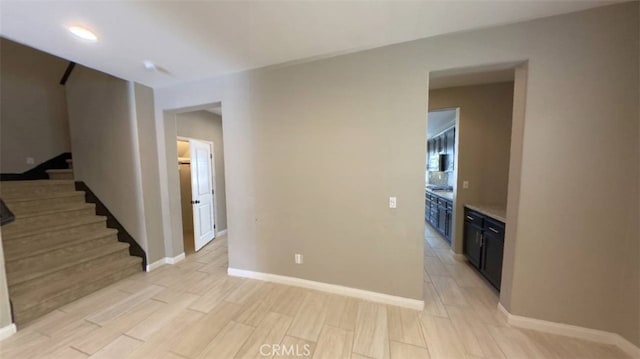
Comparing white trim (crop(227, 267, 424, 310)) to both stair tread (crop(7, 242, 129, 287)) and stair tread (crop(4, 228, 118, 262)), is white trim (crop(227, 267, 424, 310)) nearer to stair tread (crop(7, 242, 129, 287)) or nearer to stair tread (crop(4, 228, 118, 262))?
stair tread (crop(7, 242, 129, 287))

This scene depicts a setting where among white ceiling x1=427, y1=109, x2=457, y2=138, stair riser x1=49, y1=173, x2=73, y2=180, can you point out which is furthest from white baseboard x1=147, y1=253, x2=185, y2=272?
white ceiling x1=427, y1=109, x2=457, y2=138

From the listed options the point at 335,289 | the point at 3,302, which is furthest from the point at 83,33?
the point at 335,289

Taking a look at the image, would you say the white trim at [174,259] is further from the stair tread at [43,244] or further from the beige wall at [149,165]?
the stair tread at [43,244]

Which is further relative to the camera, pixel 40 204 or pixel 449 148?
pixel 449 148

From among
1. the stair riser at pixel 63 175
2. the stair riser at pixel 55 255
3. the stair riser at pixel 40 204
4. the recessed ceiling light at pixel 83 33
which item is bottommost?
the stair riser at pixel 55 255

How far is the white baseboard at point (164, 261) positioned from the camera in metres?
3.02

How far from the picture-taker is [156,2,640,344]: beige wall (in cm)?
161

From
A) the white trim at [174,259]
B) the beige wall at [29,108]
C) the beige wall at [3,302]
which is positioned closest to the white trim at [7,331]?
the beige wall at [3,302]

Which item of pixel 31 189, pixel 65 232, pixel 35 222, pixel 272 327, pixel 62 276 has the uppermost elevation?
pixel 31 189

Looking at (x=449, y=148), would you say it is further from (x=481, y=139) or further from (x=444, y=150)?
(x=481, y=139)

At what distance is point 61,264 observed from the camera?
2.42 m

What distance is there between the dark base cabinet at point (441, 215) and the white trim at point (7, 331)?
4.70 metres

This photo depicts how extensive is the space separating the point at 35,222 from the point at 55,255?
0.58 meters

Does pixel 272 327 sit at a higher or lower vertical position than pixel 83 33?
lower
